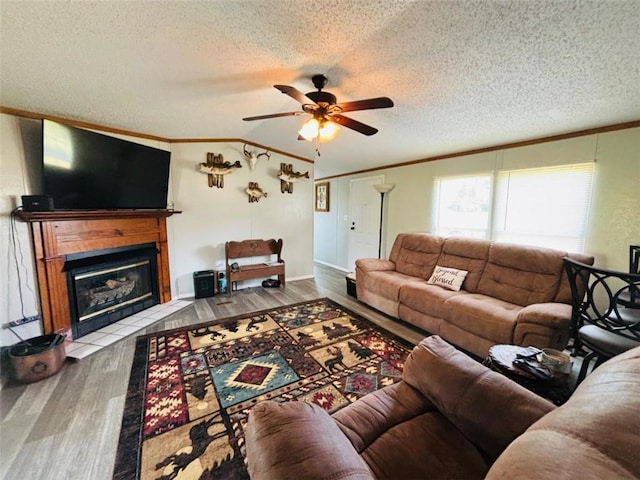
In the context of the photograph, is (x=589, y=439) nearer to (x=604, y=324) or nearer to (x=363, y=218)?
(x=604, y=324)

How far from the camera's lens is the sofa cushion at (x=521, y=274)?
247 centimetres

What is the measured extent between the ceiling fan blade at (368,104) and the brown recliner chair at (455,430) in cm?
156

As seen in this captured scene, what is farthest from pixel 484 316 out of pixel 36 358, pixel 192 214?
pixel 192 214

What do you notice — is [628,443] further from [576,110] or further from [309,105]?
[576,110]

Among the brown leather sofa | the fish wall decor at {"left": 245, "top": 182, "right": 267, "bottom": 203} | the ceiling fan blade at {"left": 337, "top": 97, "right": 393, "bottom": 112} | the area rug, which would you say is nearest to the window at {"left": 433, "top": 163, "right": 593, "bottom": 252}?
the brown leather sofa

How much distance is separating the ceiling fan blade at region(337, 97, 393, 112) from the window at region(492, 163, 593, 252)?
7.63 ft

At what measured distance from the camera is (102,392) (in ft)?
6.41

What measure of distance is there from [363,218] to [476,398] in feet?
14.3

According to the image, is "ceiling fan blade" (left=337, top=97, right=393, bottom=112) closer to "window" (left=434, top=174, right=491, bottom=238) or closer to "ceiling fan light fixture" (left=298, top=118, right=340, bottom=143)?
"ceiling fan light fixture" (left=298, top=118, right=340, bottom=143)

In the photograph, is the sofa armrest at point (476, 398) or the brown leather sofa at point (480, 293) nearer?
the sofa armrest at point (476, 398)

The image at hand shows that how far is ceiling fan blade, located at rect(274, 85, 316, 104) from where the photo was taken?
1.79 meters

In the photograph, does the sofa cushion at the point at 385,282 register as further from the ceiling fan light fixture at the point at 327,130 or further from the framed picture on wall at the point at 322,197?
the framed picture on wall at the point at 322,197

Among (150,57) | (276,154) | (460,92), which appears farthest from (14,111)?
(460,92)

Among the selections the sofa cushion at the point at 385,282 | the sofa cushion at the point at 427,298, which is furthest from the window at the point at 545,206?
the sofa cushion at the point at 385,282
